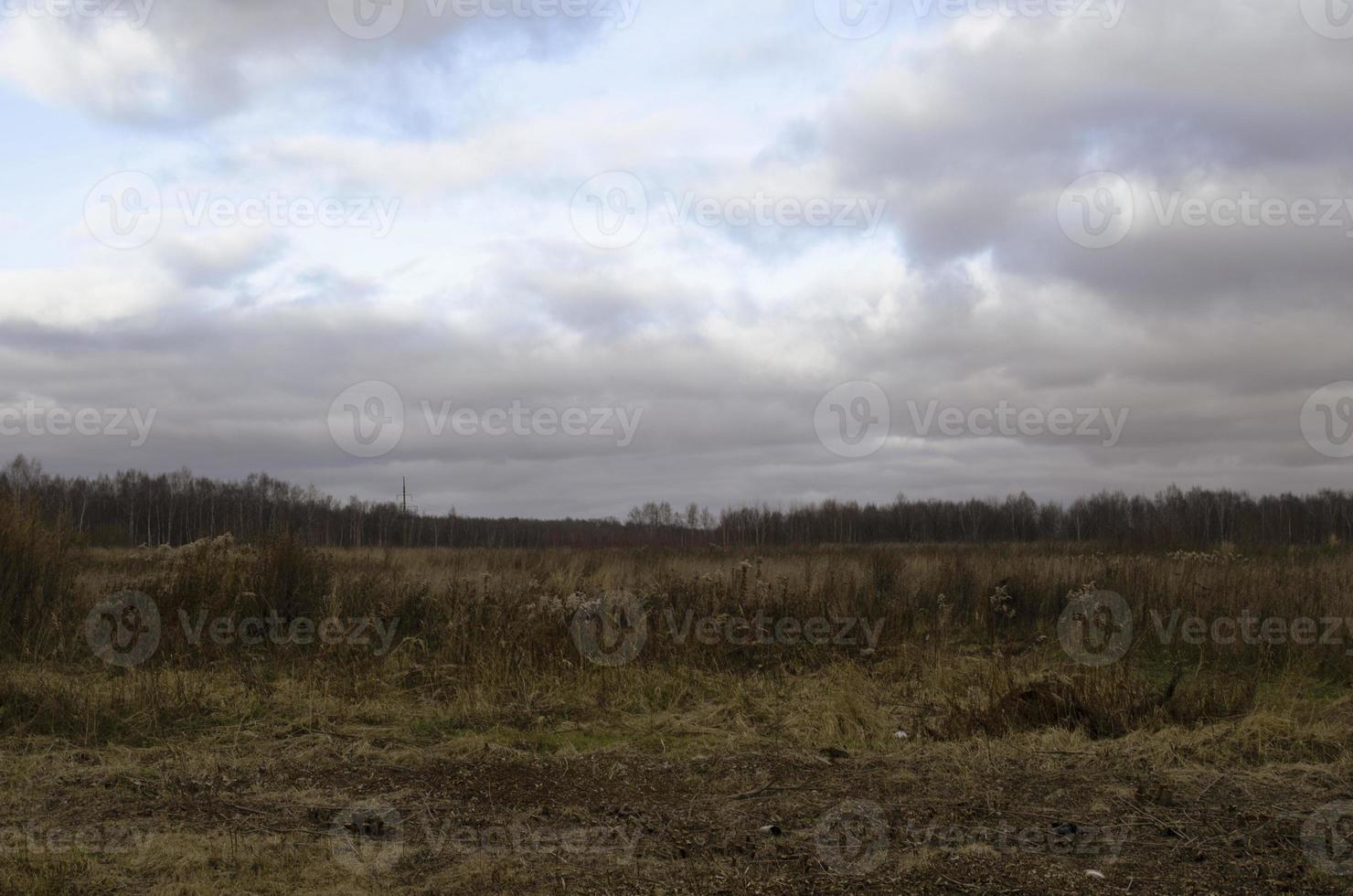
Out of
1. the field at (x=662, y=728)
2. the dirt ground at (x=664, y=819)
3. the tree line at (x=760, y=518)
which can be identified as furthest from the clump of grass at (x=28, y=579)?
the tree line at (x=760, y=518)

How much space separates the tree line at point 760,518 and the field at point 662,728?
2953 centimetres

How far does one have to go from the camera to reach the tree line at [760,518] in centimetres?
4700

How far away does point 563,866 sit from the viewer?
4430 mm

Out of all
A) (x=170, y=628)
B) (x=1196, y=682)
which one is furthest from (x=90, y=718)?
(x=1196, y=682)

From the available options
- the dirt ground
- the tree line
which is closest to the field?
the dirt ground

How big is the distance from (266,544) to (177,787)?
6704 mm

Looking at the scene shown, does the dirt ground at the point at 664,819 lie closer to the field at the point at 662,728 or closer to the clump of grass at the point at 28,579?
the field at the point at 662,728

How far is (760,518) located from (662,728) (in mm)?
50296

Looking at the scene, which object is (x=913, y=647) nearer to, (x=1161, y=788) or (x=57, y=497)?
(x=1161, y=788)

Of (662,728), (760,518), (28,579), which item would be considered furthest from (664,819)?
(760,518)

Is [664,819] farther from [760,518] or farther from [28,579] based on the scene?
[760,518]

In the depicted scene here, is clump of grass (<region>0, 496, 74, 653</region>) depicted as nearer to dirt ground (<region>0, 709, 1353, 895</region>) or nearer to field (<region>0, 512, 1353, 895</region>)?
field (<region>0, 512, 1353, 895</region>)

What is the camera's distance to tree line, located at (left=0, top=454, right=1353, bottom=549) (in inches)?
1850

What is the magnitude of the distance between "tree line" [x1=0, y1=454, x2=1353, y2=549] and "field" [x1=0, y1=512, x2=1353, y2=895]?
29.5 m
